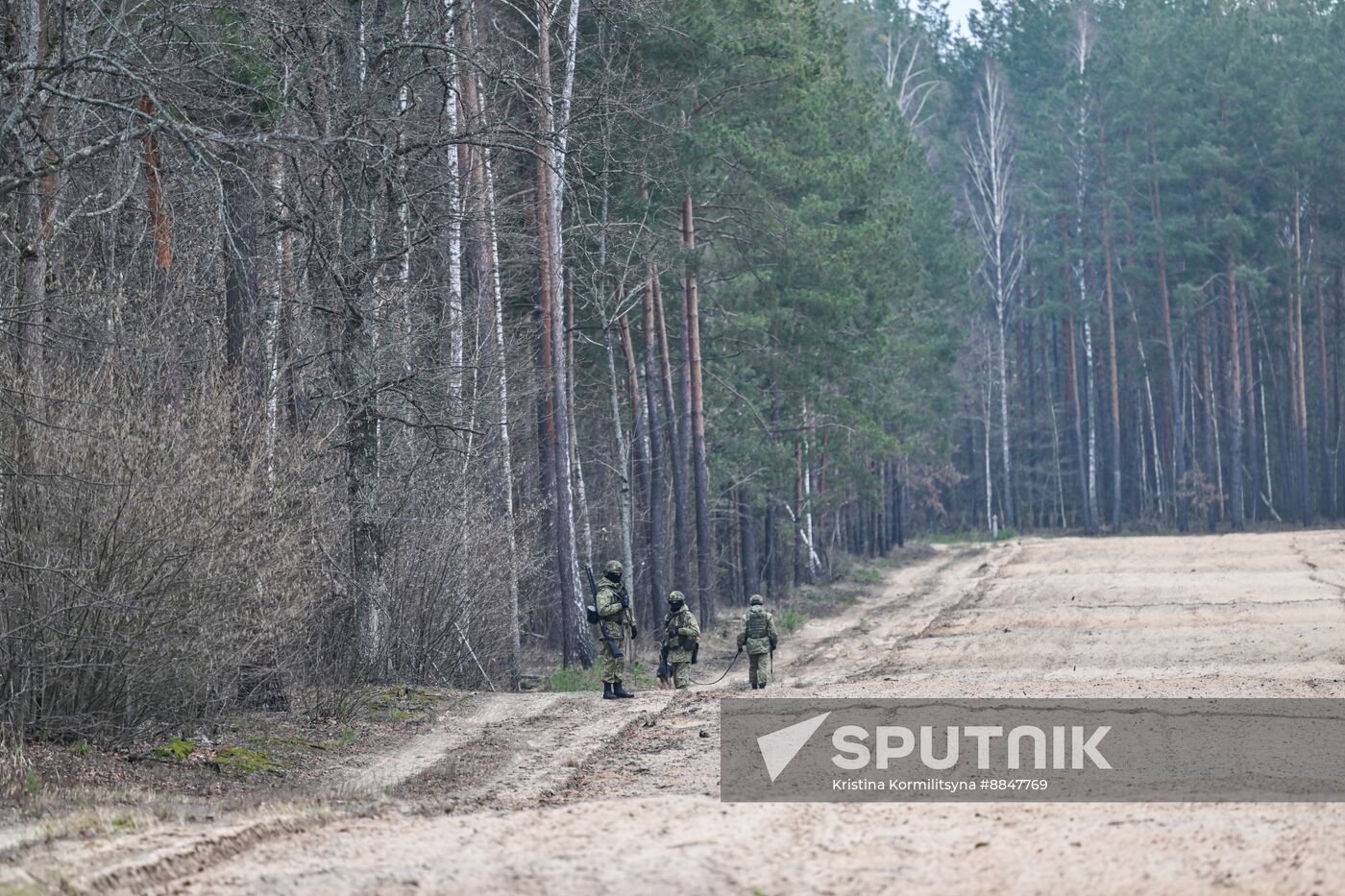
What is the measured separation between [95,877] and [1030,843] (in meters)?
5.04

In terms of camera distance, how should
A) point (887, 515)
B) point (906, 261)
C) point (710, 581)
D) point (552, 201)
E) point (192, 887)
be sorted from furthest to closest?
point (887, 515), point (906, 261), point (710, 581), point (552, 201), point (192, 887)

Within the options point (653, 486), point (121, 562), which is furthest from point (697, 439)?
point (121, 562)

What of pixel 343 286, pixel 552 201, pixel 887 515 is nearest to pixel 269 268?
pixel 343 286

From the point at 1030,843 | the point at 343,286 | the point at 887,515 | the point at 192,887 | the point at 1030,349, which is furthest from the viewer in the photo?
the point at 1030,349

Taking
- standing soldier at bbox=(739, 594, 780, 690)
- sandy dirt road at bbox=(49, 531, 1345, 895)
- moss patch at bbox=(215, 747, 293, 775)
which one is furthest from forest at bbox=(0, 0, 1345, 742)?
standing soldier at bbox=(739, 594, 780, 690)

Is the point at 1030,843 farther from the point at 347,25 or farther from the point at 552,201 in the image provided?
the point at 552,201

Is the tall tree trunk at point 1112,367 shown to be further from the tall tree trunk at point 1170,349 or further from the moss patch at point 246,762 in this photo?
the moss patch at point 246,762

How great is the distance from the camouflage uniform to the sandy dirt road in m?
0.68

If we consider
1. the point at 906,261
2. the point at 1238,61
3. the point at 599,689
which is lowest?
the point at 599,689

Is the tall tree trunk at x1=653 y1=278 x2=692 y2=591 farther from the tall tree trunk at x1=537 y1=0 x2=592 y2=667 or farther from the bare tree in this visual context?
the bare tree

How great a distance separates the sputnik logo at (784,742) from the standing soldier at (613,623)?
12.1 ft

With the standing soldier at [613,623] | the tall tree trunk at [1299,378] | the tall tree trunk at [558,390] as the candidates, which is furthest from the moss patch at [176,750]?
the tall tree trunk at [1299,378]

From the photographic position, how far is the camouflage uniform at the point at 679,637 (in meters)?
19.6

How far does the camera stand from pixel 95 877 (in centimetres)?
776
